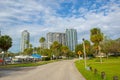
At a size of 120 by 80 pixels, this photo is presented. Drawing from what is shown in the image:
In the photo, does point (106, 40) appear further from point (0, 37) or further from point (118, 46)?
point (0, 37)

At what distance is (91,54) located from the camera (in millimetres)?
149875

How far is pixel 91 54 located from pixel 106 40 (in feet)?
104

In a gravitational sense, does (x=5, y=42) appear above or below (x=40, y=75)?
above

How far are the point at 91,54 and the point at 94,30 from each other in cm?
6287

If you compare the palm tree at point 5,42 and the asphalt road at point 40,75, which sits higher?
the palm tree at point 5,42

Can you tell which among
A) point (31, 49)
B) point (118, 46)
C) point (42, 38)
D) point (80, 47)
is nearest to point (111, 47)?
point (118, 46)

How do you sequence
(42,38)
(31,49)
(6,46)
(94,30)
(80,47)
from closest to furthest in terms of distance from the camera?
(6,46), (94,30), (42,38), (80,47), (31,49)

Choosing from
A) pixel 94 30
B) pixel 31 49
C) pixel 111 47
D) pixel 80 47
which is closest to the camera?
pixel 94 30

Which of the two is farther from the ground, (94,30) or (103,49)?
(94,30)

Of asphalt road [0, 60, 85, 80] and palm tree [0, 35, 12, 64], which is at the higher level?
palm tree [0, 35, 12, 64]

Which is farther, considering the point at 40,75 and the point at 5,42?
the point at 5,42

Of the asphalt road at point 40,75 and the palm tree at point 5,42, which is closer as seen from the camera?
the asphalt road at point 40,75

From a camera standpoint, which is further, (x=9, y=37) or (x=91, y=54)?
(x=91, y=54)

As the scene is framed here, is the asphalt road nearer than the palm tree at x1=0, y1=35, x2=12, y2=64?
Yes
